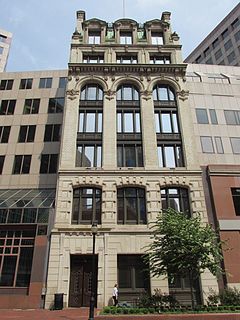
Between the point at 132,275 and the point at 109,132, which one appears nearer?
the point at 132,275

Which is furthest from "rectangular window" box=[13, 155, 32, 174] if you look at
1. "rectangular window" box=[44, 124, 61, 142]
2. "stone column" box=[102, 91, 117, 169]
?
"stone column" box=[102, 91, 117, 169]

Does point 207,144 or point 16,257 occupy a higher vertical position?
point 207,144

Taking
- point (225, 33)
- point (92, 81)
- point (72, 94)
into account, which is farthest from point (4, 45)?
point (225, 33)

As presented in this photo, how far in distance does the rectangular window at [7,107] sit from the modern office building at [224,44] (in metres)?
49.0

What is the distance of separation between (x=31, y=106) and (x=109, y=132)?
42.5ft

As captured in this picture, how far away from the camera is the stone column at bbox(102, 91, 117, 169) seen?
2616 cm

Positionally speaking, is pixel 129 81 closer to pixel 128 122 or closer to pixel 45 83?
pixel 128 122

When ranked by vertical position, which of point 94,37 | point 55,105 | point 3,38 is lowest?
point 55,105

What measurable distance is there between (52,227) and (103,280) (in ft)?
20.1

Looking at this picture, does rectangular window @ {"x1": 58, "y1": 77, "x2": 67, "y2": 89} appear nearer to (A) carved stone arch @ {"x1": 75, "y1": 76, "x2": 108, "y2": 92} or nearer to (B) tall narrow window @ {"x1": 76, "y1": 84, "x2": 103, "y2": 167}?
(A) carved stone arch @ {"x1": 75, "y1": 76, "x2": 108, "y2": 92}

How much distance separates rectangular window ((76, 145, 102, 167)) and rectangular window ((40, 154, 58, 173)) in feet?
15.7

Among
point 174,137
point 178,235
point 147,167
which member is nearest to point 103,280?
point 178,235

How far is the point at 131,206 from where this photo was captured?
80.8 ft

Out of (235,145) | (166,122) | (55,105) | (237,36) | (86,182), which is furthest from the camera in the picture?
(237,36)
